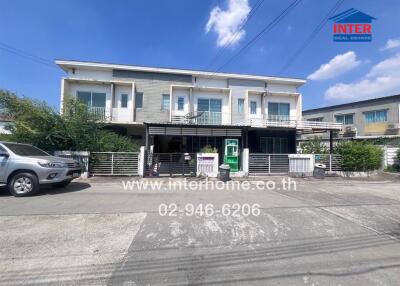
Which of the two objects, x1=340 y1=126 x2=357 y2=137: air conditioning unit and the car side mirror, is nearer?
the car side mirror

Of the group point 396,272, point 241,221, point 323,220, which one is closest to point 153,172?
point 241,221

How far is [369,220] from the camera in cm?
523

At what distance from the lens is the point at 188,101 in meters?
18.8

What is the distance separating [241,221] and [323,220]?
198cm

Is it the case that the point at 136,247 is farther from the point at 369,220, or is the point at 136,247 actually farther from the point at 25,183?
the point at 25,183

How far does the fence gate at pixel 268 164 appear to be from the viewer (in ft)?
44.1

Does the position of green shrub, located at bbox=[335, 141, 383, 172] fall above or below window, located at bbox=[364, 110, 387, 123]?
below

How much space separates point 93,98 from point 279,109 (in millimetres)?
16358

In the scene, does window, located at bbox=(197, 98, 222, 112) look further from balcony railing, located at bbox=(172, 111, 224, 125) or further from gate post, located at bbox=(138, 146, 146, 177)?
gate post, located at bbox=(138, 146, 146, 177)

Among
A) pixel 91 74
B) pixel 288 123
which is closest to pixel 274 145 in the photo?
pixel 288 123

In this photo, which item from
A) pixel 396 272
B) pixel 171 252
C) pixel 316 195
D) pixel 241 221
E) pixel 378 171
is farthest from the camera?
pixel 378 171

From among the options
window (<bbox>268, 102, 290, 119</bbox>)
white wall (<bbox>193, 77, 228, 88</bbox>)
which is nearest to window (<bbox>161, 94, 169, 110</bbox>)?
white wall (<bbox>193, 77, 228, 88</bbox>)

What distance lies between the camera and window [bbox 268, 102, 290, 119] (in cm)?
2015

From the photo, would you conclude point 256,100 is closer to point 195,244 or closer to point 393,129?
point 195,244
